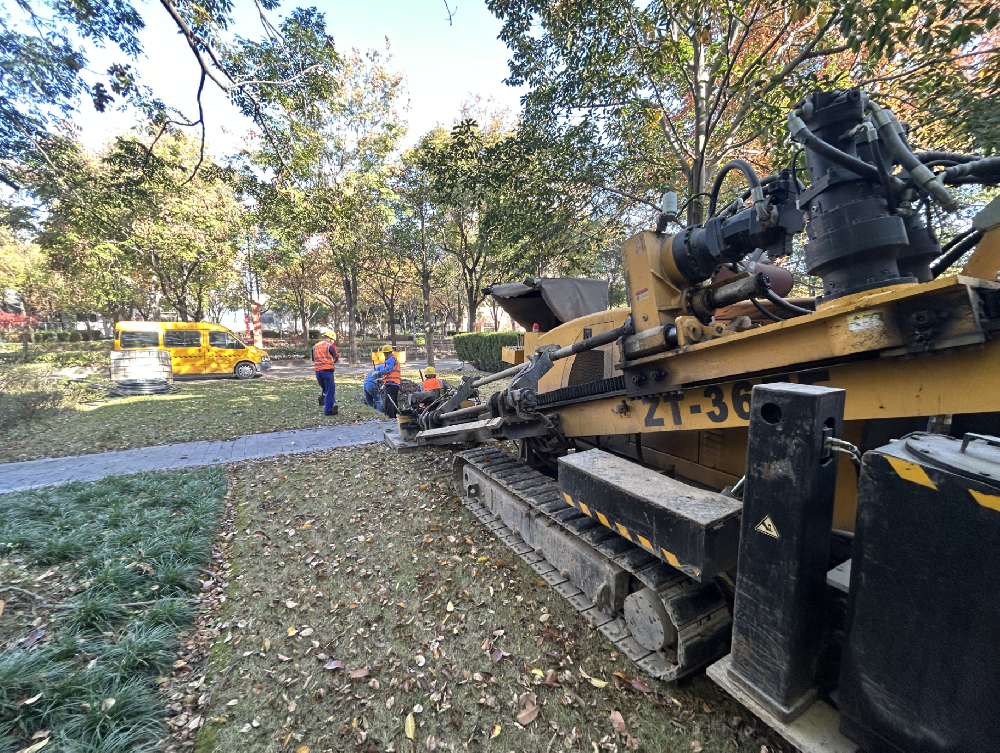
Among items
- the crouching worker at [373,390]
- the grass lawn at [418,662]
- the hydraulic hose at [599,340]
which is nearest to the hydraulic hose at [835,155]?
the hydraulic hose at [599,340]

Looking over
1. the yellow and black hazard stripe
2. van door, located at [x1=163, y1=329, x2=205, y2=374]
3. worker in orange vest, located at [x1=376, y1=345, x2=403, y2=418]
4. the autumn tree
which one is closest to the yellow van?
van door, located at [x1=163, y1=329, x2=205, y2=374]

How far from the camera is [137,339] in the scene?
1697 centimetres

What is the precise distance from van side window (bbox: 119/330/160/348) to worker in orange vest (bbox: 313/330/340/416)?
11.7m

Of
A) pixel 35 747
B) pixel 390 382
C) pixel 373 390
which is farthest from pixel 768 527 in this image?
pixel 373 390

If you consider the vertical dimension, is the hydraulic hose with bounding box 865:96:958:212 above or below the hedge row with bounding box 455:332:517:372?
above

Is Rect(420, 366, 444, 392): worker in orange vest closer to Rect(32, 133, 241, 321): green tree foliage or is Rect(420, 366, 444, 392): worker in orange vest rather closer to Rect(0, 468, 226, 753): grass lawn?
Rect(0, 468, 226, 753): grass lawn

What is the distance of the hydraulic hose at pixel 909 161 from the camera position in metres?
1.74

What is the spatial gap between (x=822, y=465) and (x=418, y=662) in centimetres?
261

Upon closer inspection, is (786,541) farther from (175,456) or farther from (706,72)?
(706,72)

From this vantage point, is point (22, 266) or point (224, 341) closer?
point (224, 341)

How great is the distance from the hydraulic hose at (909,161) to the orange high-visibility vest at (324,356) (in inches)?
395

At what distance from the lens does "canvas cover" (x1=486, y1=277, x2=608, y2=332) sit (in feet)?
14.7

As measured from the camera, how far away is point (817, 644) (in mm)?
1619

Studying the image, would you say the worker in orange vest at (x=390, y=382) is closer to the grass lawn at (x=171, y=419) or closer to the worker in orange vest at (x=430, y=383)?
the worker in orange vest at (x=430, y=383)
